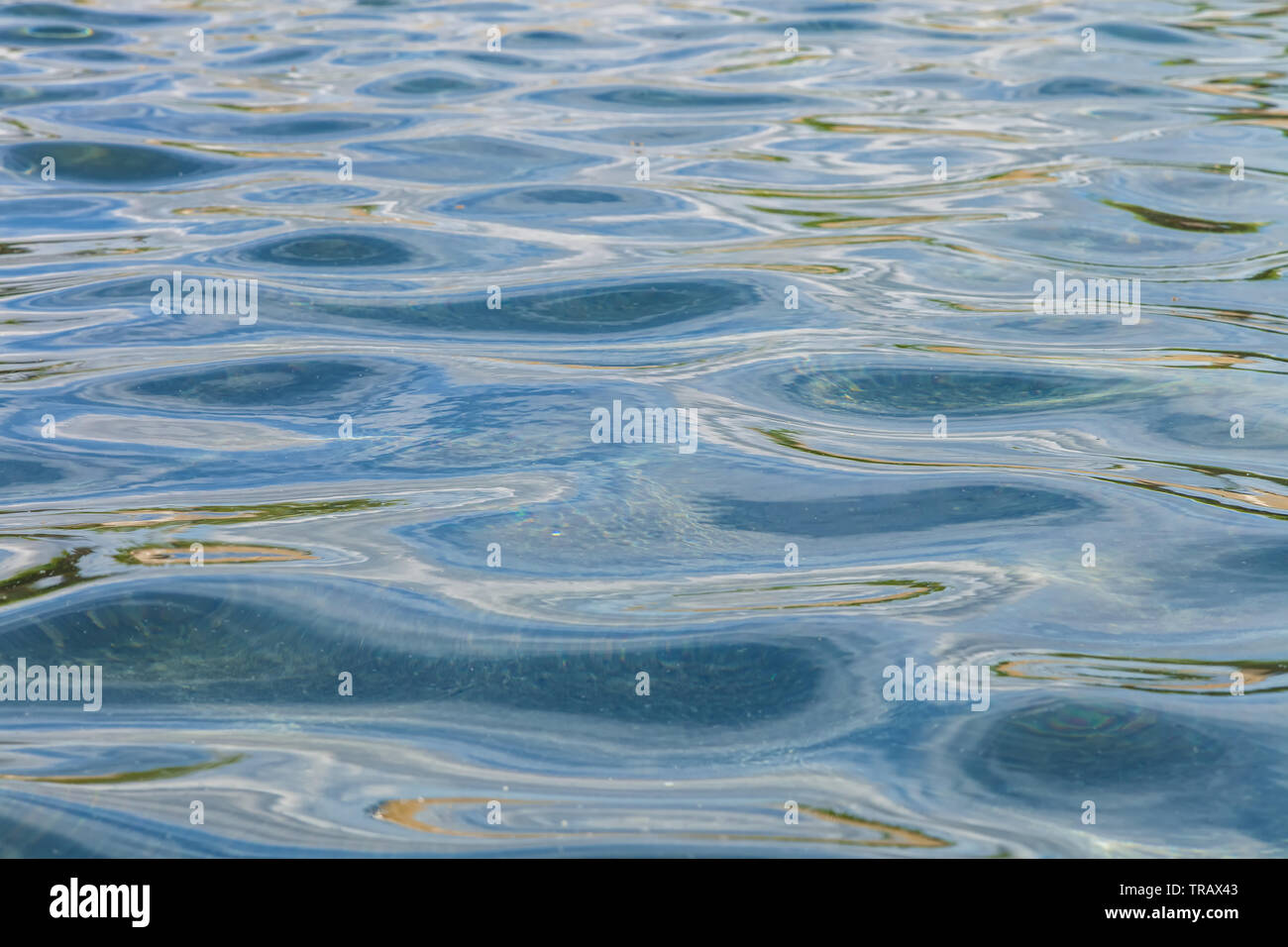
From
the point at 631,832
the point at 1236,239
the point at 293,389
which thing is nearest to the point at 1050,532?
the point at 631,832

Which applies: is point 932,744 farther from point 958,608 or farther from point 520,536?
point 520,536

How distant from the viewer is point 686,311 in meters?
3.87

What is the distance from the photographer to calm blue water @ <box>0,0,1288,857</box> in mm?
1888

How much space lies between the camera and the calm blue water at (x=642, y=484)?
1888 millimetres

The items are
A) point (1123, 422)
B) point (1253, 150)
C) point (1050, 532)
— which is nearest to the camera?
point (1050, 532)

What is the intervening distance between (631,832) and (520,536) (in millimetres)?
A: 885

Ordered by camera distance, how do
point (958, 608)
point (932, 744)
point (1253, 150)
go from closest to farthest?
point (932, 744) → point (958, 608) → point (1253, 150)

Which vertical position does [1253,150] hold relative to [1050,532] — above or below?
above

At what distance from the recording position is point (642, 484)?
2.77 m

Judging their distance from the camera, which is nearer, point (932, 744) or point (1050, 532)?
point (932, 744)
